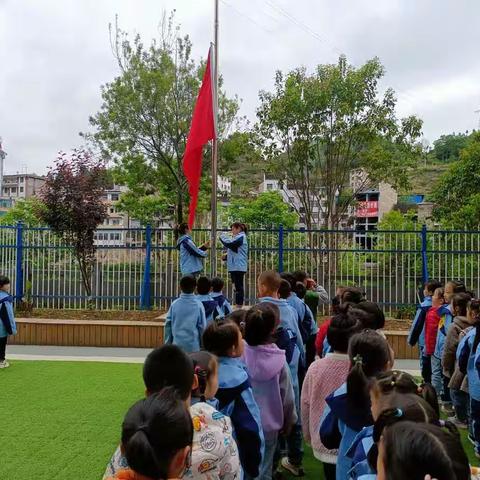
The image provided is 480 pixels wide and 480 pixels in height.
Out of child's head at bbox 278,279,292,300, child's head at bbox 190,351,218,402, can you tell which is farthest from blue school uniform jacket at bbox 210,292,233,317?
child's head at bbox 190,351,218,402

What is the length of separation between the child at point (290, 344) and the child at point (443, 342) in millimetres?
1754

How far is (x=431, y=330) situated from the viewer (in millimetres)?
5977

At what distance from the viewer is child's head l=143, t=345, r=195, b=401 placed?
Answer: 244 cm

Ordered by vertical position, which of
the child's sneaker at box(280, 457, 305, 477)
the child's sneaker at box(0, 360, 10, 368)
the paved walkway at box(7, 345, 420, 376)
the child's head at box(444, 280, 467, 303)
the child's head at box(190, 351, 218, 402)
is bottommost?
the paved walkway at box(7, 345, 420, 376)

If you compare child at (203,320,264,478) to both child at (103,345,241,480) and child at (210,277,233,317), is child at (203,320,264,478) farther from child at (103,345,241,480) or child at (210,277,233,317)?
child at (210,277,233,317)

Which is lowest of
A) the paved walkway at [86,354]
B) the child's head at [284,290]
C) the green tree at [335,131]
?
the paved walkway at [86,354]

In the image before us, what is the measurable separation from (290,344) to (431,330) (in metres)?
2.22

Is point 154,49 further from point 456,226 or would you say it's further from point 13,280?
point 456,226

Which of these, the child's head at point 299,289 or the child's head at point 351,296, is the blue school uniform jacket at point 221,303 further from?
the child's head at point 351,296

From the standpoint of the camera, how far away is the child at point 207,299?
618cm

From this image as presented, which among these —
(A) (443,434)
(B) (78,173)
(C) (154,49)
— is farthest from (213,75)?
(C) (154,49)

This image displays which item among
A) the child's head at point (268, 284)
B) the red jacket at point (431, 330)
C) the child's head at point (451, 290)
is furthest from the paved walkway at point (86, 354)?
the child's head at point (268, 284)

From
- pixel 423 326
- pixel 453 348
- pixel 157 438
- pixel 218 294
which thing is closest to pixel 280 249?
pixel 218 294

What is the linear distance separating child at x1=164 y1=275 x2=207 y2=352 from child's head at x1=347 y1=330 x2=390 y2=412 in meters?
2.95
